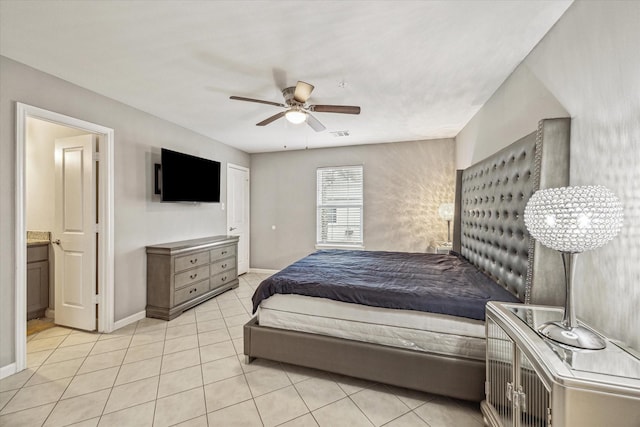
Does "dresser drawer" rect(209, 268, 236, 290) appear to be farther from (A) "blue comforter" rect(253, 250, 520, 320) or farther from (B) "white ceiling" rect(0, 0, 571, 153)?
(B) "white ceiling" rect(0, 0, 571, 153)

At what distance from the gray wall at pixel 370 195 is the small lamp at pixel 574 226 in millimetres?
3409

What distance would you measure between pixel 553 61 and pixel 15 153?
4.10 meters


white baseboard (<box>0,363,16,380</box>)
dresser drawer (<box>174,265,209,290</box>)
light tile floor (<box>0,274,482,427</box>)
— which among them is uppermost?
dresser drawer (<box>174,265,209,290</box>)

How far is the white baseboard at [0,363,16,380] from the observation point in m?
2.13

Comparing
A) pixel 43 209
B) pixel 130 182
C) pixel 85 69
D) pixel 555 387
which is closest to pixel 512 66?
pixel 555 387

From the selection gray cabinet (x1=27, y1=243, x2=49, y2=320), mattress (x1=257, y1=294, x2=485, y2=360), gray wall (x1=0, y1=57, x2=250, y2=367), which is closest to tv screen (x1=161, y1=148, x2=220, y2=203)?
gray wall (x1=0, y1=57, x2=250, y2=367)

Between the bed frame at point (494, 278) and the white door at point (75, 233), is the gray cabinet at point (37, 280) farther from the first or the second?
the bed frame at point (494, 278)

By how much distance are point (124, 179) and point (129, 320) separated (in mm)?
1663

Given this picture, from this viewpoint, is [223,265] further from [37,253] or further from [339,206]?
[339,206]

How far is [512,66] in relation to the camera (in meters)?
2.27

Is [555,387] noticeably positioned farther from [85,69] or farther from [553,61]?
[85,69]

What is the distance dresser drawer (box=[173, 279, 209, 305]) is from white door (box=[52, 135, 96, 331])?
2.66ft

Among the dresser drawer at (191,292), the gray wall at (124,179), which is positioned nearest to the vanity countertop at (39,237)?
the gray wall at (124,179)

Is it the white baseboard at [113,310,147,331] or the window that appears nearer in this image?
the white baseboard at [113,310,147,331]
